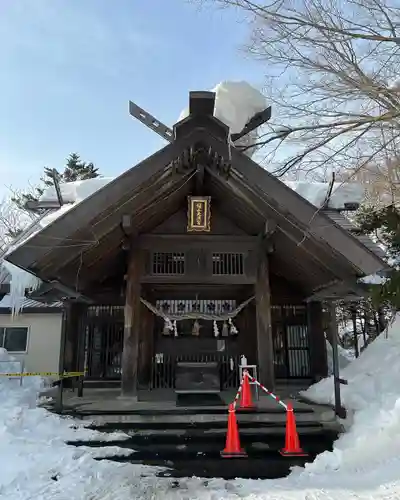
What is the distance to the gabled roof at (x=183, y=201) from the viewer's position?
652 centimetres

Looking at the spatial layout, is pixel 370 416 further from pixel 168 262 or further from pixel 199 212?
pixel 168 262

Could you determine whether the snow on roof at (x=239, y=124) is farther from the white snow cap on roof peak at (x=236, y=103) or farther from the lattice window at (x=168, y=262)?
the lattice window at (x=168, y=262)

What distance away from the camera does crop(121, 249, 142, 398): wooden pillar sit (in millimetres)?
7676

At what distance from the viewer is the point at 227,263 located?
8.84 metres

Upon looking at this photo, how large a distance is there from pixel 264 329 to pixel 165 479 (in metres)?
4.25

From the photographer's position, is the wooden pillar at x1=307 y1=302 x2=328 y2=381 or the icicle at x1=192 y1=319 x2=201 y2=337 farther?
the icicle at x1=192 y1=319 x2=201 y2=337

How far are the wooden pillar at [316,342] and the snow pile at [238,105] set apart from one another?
5193mm

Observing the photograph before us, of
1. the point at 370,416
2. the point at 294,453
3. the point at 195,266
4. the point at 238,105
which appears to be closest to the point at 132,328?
the point at 195,266

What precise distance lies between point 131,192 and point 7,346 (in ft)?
35.7

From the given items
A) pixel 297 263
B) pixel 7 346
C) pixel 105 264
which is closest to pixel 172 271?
pixel 105 264

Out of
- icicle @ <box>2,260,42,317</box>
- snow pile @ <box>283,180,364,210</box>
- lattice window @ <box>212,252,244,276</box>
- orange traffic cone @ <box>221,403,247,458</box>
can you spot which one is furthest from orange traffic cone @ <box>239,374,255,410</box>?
icicle @ <box>2,260,42,317</box>

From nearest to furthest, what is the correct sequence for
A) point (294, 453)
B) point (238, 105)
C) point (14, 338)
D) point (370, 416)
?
1. point (294, 453)
2. point (370, 416)
3. point (238, 105)
4. point (14, 338)

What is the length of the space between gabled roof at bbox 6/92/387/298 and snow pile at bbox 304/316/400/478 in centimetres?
194

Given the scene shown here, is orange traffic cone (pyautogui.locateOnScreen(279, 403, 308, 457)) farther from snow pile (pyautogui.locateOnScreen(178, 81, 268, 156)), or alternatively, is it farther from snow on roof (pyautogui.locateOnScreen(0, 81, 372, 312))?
snow pile (pyautogui.locateOnScreen(178, 81, 268, 156))
